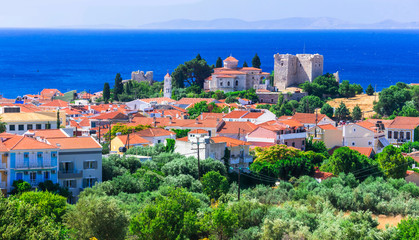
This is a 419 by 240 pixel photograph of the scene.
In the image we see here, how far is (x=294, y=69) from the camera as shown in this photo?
8038cm

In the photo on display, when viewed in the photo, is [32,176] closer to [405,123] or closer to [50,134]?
[50,134]

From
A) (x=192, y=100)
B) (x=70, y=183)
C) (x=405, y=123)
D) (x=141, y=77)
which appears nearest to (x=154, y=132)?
(x=70, y=183)

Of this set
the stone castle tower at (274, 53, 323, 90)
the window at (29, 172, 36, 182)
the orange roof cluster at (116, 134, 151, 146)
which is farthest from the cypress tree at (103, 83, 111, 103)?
the window at (29, 172, 36, 182)

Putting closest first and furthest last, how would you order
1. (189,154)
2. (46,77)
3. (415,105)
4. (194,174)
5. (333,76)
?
1. (194,174)
2. (189,154)
3. (415,105)
4. (333,76)
5. (46,77)

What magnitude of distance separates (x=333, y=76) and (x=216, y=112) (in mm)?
20314

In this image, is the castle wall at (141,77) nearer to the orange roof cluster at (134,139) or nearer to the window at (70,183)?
the orange roof cluster at (134,139)

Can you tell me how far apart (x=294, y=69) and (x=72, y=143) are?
4975 centimetres

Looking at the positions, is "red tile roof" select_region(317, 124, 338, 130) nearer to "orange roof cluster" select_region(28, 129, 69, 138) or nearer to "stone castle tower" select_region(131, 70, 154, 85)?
"orange roof cluster" select_region(28, 129, 69, 138)

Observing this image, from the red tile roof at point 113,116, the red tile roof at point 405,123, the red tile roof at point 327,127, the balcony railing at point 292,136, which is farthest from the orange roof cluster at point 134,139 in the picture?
the red tile roof at point 405,123

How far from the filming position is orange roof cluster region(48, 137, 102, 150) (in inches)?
1280

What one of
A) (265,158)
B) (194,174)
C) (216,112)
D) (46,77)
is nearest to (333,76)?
(216,112)

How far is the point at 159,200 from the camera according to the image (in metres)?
28.8

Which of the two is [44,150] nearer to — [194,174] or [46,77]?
[194,174]

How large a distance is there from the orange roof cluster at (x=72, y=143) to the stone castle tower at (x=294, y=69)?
154 feet
